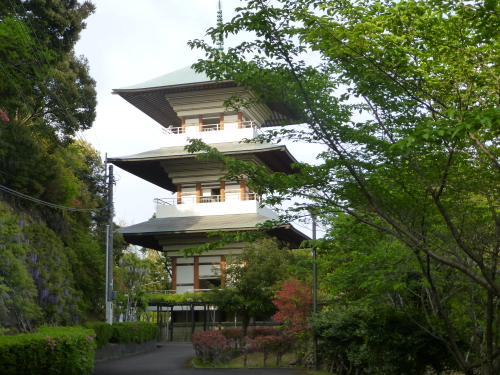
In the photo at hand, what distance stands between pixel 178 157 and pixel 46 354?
677 inches

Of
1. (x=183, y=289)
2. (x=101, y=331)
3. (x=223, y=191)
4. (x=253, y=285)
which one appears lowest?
(x=101, y=331)

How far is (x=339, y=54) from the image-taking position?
25.6 ft

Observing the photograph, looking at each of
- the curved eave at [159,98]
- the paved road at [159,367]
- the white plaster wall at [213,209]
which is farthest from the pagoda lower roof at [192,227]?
the curved eave at [159,98]

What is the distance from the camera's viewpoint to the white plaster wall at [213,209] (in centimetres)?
3059

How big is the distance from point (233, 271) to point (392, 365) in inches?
530

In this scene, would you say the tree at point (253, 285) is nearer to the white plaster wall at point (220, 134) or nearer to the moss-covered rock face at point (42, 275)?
the moss-covered rock face at point (42, 275)

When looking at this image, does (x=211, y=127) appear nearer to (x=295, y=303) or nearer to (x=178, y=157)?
(x=178, y=157)

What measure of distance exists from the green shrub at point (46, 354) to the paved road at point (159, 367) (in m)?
2.16

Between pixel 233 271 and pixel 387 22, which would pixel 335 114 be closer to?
pixel 387 22

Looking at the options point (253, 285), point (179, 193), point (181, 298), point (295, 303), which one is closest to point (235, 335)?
point (253, 285)

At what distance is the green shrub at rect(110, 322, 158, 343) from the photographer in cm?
2386

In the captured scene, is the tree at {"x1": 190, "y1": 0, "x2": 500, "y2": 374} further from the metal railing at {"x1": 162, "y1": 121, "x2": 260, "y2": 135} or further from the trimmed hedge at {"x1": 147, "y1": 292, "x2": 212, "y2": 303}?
the metal railing at {"x1": 162, "y1": 121, "x2": 260, "y2": 135}

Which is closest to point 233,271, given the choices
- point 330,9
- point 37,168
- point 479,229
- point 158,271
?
point 37,168

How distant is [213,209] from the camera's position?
102 feet
